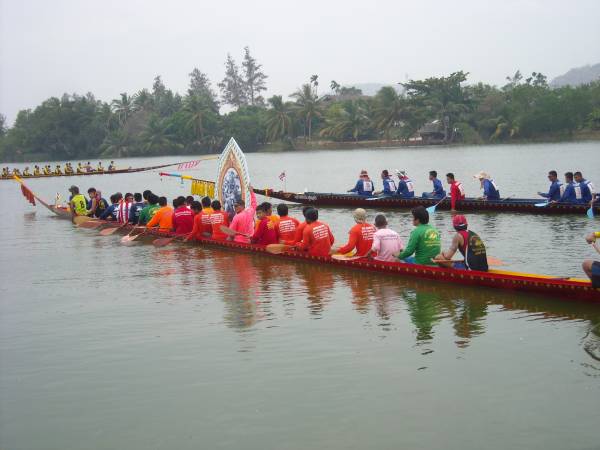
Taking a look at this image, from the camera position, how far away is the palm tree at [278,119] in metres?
84.0

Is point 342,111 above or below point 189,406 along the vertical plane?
above

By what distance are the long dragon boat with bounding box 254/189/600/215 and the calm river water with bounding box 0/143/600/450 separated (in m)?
4.62

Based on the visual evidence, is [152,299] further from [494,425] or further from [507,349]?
[494,425]

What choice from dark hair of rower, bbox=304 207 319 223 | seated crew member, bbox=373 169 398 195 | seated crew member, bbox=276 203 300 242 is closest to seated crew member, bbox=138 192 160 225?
seated crew member, bbox=276 203 300 242

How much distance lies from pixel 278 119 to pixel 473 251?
76.1 m

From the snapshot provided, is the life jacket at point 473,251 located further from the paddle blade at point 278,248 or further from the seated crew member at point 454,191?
the seated crew member at point 454,191

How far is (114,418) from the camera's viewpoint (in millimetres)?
6977

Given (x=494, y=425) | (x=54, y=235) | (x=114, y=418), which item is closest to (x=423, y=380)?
(x=494, y=425)

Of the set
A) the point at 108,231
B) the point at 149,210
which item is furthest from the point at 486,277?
the point at 108,231

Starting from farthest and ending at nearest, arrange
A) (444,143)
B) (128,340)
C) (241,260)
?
(444,143) → (241,260) → (128,340)

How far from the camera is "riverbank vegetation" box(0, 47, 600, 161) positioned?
2901 inches

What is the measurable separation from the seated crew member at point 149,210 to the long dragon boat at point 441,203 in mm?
7734

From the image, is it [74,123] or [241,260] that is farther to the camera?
[74,123]

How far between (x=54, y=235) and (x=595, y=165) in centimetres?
3311
